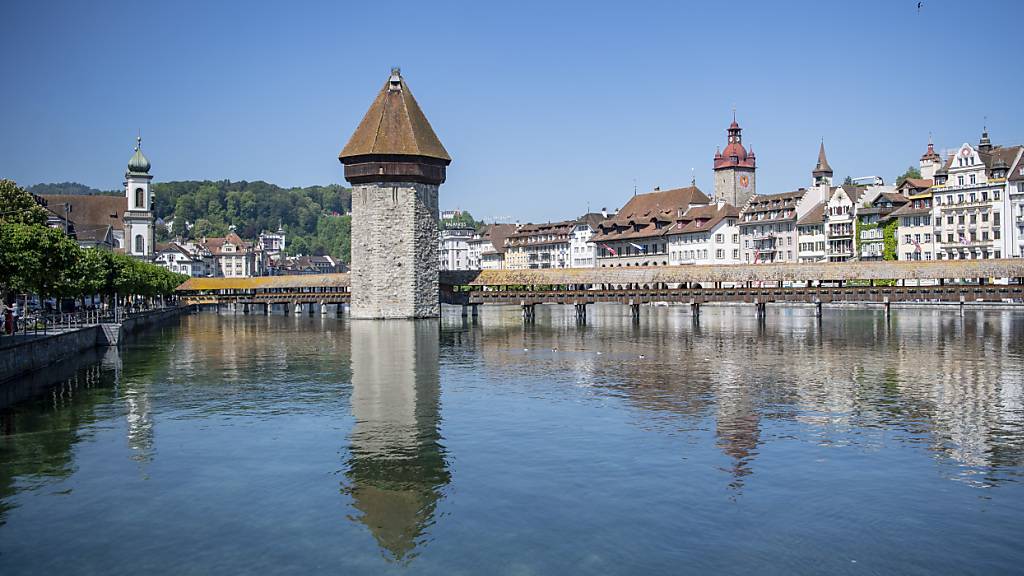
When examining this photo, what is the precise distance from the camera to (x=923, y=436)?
663 inches

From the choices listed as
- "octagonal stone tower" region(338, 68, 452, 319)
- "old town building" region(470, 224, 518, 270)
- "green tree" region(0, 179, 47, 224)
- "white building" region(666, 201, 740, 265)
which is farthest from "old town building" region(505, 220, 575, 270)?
"green tree" region(0, 179, 47, 224)

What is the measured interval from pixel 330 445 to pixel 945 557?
1000cm

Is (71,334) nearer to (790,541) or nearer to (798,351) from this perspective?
(798,351)

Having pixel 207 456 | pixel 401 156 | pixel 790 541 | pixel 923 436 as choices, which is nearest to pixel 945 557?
pixel 790 541

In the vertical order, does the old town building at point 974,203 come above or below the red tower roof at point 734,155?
below

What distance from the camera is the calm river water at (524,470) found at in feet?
35.8

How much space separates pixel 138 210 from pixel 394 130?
49163mm

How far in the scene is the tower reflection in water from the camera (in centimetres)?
1207

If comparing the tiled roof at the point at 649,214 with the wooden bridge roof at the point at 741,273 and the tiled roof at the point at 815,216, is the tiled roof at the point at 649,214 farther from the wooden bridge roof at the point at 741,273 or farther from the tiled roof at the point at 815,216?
the wooden bridge roof at the point at 741,273

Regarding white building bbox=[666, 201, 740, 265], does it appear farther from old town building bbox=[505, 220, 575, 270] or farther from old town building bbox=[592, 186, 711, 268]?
old town building bbox=[505, 220, 575, 270]

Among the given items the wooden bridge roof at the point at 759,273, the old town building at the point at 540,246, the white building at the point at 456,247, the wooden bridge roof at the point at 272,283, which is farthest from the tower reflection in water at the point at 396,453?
the white building at the point at 456,247

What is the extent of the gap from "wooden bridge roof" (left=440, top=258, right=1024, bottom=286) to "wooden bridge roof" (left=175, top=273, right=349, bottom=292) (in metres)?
9.65

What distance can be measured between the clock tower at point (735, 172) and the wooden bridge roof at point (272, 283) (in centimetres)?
4933

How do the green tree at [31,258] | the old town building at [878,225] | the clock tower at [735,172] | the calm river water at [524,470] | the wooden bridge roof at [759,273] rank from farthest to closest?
the clock tower at [735,172]
the old town building at [878,225]
the wooden bridge roof at [759,273]
the green tree at [31,258]
the calm river water at [524,470]
